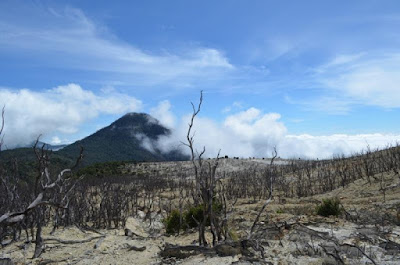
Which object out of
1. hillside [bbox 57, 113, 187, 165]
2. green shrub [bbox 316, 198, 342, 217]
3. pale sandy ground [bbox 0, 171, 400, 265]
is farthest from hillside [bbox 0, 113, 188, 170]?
pale sandy ground [bbox 0, 171, 400, 265]

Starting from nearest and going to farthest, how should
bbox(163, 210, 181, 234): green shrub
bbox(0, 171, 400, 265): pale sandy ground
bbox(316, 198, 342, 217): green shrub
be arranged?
bbox(0, 171, 400, 265): pale sandy ground
bbox(163, 210, 181, 234): green shrub
bbox(316, 198, 342, 217): green shrub

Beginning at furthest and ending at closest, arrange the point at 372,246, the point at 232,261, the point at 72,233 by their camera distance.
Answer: the point at 72,233 → the point at 372,246 → the point at 232,261

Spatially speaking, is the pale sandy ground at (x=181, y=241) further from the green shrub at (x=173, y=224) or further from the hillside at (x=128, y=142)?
the hillside at (x=128, y=142)

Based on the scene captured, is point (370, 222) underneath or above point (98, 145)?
underneath

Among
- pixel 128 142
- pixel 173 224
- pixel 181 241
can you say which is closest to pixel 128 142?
pixel 128 142

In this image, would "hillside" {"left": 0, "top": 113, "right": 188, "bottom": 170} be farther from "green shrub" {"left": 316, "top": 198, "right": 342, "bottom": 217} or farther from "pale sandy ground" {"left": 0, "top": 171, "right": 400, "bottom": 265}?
"pale sandy ground" {"left": 0, "top": 171, "right": 400, "bottom": 265}

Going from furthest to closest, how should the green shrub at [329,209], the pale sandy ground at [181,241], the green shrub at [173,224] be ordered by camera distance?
1. the green shrub at [329,209]
2. the green shrub at [173,224]
3. the pale sandy ground at [181,241]

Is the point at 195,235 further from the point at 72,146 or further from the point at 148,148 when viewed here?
the point at 148,148

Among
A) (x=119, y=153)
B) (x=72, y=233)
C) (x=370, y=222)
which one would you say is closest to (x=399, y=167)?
(x=370, y=222)

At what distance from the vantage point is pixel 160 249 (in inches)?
272

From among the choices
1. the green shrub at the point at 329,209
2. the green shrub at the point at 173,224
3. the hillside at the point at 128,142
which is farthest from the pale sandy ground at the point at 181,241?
the hillside at the point at 128,142

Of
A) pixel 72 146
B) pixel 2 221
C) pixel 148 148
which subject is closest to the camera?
pixel 2 221

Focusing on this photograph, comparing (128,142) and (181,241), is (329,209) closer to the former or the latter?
(181,241)

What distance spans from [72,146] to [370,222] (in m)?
102
